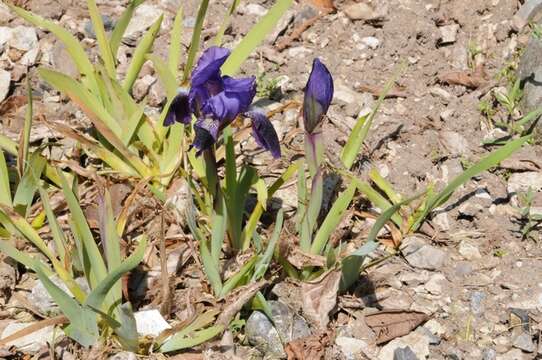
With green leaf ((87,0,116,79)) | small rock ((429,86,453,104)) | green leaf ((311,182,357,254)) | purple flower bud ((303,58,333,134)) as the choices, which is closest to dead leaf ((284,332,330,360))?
green leaf ((311,182,357,254))

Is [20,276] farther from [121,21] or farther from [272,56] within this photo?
[272,56]

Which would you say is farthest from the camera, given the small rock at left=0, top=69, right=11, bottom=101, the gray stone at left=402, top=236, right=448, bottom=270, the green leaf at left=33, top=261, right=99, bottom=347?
the small rock at left=0, top=69, right=11, bottom=101

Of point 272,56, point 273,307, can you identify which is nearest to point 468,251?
point 273,307

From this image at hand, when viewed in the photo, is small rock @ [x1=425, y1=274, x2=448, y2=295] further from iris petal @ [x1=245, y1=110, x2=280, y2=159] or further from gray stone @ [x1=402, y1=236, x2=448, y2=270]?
iris petal @ [x1=245, y1=110, x2=280, y2=159]

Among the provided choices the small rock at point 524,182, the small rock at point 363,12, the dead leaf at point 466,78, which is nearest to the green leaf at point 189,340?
the small rock at point 524,182

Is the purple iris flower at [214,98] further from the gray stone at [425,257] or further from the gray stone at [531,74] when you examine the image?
the gray stone at [531,74]

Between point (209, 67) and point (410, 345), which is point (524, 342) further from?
point (209, 67)
